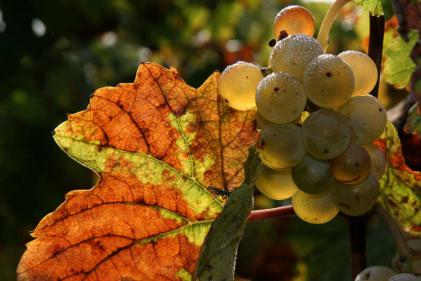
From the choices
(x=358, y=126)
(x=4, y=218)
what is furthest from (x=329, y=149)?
(x=4, y=218)

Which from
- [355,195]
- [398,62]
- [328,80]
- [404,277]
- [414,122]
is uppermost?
[398,62]

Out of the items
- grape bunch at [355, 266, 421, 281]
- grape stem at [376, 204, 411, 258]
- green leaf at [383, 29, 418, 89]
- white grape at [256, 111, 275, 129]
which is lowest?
grape bunch at [355, 266, 421, 281]

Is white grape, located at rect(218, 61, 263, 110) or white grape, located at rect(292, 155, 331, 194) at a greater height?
white grape, located at rect(218, 61, 263, 110)

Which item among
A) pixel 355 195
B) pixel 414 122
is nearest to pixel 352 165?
pixel 355 195

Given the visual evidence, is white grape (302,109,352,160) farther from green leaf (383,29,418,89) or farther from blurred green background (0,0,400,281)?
blurred green background (0,0,400,281)

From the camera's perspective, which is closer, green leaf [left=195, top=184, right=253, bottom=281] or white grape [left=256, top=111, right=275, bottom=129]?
green leaf [left=195, top=184, right=253, bottom=281]

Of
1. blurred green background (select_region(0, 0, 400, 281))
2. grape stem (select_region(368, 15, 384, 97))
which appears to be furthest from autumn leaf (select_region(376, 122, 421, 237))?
blurred green background (select_region(0, 0, 400, 281))

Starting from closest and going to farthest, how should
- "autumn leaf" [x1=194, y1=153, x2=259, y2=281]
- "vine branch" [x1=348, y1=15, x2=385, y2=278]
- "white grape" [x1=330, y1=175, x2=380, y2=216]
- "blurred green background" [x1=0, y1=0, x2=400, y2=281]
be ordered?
"autumn leaf" [x1=194, y1=153, x2=259, y2=281], "white grape" [x1=330, y1=175, x2=380, y2=216], "vine branch" [x1=348, y1=15, x2=385, y2=278], "blurred green background" [x1=0, y1=0, x2=400, y2=281]

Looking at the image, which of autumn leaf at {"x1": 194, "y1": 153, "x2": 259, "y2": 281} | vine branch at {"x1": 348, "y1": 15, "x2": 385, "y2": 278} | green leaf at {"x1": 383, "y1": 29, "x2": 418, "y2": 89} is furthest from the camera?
green leaf at {"x1": 383, "y1": 29, "x2": 418, "y2": 89}

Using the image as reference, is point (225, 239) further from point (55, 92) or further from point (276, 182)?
point (55, 92)
